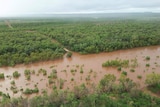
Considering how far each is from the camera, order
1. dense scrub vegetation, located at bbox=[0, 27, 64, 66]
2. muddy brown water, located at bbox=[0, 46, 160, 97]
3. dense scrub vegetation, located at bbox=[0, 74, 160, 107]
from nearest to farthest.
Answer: dense scrub vegetation, located at bbox=[0, 74, 160, 107]
muddy brown water, located at bbox=[0, 46, 160, 97]
dense scrub vegetation, located at bbox=[0, 27, 64, 66]

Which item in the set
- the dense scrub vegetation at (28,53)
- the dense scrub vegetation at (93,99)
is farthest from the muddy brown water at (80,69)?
the dense scrub vegetation at (93,99)

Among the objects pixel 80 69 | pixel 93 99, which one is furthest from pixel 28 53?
pixel 93 99

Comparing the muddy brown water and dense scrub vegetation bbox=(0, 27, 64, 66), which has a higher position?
dense scrub vegetation bbox=(0, 27, 64, 66)

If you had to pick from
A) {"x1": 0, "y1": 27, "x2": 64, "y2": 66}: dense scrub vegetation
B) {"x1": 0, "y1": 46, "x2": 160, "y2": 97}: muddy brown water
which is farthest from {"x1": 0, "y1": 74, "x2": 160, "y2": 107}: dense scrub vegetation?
{"x1": 0, "y1": 27, "x2": 64, "y2": 66}: dense scrub vegetation

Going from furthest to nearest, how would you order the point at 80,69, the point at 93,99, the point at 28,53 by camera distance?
the point at 28,53, the point at 80,69, the point at 93,99

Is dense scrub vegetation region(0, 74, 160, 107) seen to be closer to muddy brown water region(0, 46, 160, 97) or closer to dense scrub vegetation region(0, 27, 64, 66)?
muddy brown water region(0, 46, 160, 97)

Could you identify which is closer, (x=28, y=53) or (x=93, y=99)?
(x=93, y=99)

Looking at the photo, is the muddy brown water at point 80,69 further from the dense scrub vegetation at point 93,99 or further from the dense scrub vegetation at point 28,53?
the dense scrub vegetation at point 93,99

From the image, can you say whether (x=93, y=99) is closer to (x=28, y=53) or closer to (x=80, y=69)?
(x=80, y=69)

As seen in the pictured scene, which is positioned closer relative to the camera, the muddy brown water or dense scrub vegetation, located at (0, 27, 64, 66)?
the muddy brown water

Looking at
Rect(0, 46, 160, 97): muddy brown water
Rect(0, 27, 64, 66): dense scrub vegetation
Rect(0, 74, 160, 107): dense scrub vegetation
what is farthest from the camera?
Rect(0, 27, 64, 66): dense scrub vegetation
